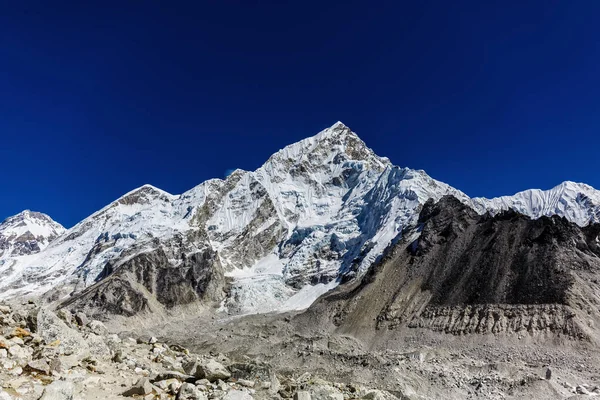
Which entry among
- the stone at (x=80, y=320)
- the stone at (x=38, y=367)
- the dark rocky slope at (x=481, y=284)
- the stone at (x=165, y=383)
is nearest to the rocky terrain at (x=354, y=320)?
the stone at (x=38, y=367)

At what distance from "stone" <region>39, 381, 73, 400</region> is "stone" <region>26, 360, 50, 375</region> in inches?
62.9

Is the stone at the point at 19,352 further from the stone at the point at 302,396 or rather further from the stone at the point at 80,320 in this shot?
the stone at the point at 80,320

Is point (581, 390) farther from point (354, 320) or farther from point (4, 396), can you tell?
point (354, 320)

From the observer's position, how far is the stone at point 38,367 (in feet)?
33.4

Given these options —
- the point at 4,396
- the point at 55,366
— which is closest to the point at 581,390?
the point at 55,366

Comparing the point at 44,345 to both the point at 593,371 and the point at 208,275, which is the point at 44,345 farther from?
the point at 208,275

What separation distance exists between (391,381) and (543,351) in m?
28.7

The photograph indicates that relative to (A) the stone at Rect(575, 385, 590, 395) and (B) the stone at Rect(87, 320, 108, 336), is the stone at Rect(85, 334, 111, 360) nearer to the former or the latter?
(B) the stone at Rect(87, 320, 108, 336)

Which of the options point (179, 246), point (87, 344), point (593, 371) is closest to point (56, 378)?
point (87, 344)

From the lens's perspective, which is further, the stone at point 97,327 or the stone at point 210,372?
the stone at point 97,327

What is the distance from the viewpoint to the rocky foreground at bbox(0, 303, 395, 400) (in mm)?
9598

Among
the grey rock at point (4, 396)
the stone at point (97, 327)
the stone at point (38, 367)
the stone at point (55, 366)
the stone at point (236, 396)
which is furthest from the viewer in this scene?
the stone at point (97, 327)

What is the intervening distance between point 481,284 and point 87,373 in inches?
2905

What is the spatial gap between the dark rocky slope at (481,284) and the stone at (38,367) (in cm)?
6327
